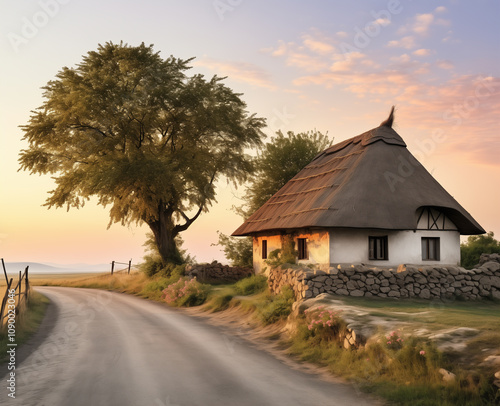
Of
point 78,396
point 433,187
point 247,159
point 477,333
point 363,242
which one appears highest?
point 247,159

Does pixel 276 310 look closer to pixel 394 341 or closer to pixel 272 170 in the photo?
pixel 394 341

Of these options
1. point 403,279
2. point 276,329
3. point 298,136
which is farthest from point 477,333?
point 298,136

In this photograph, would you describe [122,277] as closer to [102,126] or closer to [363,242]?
[102,126]

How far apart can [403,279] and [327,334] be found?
25.3 feet

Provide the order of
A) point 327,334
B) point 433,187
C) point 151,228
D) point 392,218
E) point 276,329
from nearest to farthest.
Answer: point 327,334, point 276,329, point 392,218, point 433,187, point 151,228

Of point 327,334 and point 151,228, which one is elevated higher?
point 151,228

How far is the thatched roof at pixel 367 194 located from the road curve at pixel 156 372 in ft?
27.2

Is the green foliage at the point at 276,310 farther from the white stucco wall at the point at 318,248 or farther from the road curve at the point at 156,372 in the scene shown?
the white stucco wall at the point at 318,248

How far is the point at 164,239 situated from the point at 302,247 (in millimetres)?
15322

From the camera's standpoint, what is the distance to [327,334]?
42.3 feet

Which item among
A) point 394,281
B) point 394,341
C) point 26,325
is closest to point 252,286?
point 394,281

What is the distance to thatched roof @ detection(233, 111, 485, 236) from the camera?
2181 cm

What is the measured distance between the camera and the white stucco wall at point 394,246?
2250cm

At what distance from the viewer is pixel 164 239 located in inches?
1473
